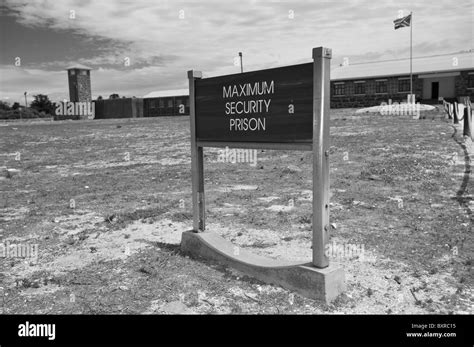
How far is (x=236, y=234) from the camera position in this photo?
5.75 metres

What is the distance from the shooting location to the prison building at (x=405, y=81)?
1719 inches

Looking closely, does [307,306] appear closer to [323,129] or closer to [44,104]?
[323,129]

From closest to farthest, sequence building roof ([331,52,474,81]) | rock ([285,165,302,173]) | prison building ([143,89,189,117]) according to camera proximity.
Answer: rock ([285,165,302,173])
building roof ([331,52,474,81])
prison building ([143,89,189,117])

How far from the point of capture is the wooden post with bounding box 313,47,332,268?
3.57 m

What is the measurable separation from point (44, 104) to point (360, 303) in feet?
291

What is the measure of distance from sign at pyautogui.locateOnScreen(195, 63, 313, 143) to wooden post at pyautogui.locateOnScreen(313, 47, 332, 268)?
3.5 inches

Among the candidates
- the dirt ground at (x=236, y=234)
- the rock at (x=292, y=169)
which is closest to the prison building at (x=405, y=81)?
the dirt ground at (x=236, y=234)

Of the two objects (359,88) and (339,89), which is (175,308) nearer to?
(359,88)

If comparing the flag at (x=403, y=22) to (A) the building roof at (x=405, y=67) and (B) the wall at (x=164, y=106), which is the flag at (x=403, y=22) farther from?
(B) the wall at (x=164, y=106)

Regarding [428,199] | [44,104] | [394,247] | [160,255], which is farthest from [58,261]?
[44,104]

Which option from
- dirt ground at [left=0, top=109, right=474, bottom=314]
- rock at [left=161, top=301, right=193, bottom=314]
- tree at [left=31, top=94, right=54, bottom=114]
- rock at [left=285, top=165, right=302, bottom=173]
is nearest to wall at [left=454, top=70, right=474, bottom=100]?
dirt ground at [left=0, top=109, right=474, bottom=314]

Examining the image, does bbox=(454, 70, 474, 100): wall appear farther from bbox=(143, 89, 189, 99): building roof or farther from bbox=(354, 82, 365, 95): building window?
bbox=(143, 89, 189, 99): building roof

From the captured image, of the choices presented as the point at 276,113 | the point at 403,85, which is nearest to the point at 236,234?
the point at 276,113

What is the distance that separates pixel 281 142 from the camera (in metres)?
3.99
